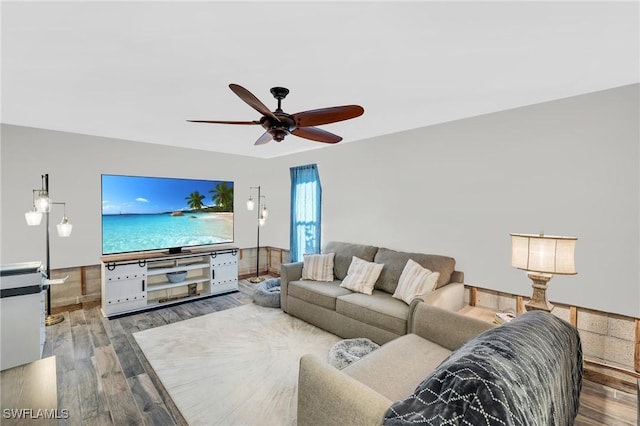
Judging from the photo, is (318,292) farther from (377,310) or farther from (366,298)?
(377,310)

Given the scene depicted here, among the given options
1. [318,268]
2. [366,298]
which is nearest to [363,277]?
[366,298]

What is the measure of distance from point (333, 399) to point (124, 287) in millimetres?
3545

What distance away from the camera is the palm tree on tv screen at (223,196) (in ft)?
15.7

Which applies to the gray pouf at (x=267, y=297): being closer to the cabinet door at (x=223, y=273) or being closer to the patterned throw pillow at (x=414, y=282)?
the cabinet door at (x=223, y=273)

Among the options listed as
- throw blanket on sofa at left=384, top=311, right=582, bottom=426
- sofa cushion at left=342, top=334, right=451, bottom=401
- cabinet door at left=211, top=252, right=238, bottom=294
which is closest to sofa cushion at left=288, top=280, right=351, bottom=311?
sofa cushion at left=342, top=334, right=451, bottom=401

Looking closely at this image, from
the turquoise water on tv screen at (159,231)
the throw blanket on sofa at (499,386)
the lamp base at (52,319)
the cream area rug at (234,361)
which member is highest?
the turquoise water on tv screen at (159,231)

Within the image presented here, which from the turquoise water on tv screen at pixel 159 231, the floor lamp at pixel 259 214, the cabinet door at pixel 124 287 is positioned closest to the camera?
the cabinet door at pixel 124 287

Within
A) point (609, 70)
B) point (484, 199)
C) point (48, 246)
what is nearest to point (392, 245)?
point (484, 199)

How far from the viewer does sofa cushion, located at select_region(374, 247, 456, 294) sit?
3.00 metres

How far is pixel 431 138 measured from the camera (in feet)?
10.7

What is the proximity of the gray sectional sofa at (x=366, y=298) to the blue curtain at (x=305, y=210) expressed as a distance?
95 centimetres

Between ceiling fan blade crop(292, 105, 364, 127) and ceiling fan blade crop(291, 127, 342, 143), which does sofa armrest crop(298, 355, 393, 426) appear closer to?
ceiling fan blade crop(292, 105, 364, 127)

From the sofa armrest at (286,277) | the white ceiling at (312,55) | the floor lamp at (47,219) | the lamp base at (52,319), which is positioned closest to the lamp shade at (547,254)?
the white ceiling at (312,55)

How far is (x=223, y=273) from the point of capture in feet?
14.8
